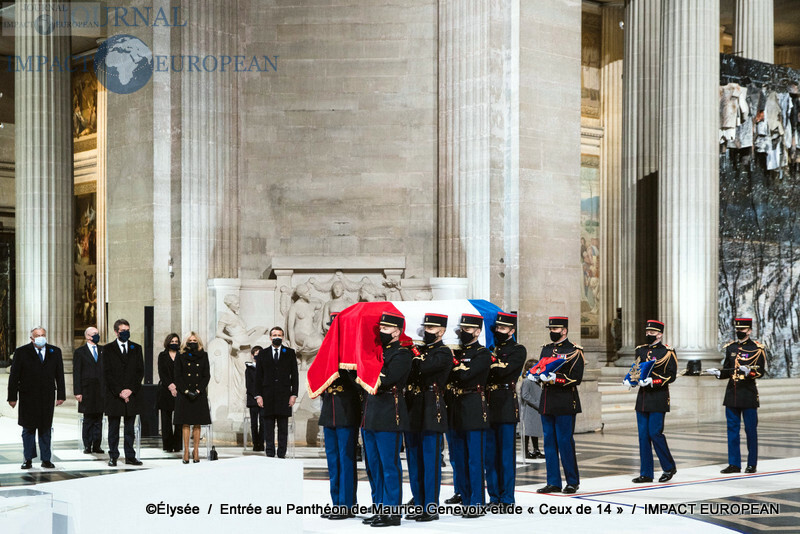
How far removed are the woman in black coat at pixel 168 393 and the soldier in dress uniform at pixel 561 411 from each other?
595 cm

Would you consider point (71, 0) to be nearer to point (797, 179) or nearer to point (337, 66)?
point (337, 66)

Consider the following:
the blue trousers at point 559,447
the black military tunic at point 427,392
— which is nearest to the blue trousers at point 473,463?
the black military tunic at point 427,392

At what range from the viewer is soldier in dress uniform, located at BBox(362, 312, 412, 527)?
8.75 metres

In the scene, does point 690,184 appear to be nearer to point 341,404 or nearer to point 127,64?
point 127,64

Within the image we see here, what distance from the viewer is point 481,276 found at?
62.5 feet

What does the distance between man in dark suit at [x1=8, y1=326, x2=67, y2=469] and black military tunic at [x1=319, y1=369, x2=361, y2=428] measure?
5.43m

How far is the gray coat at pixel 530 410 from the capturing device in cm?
1478

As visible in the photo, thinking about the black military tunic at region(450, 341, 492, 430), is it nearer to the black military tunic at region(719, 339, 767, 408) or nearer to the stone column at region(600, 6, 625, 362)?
the black military tunic at region(719, 339, 767, 408)

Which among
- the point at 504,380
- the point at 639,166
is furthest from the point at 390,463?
the point at 639,166

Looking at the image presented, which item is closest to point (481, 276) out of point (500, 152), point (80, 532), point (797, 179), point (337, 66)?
point (500, 152)

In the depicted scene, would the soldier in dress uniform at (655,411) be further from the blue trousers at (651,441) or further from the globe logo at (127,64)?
the globe logo at (127,64)

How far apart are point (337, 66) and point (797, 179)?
13.3 meters

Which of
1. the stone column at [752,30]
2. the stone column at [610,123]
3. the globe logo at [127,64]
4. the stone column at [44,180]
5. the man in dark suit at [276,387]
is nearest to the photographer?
the man in dark suit at [276,387]

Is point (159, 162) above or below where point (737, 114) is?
below
